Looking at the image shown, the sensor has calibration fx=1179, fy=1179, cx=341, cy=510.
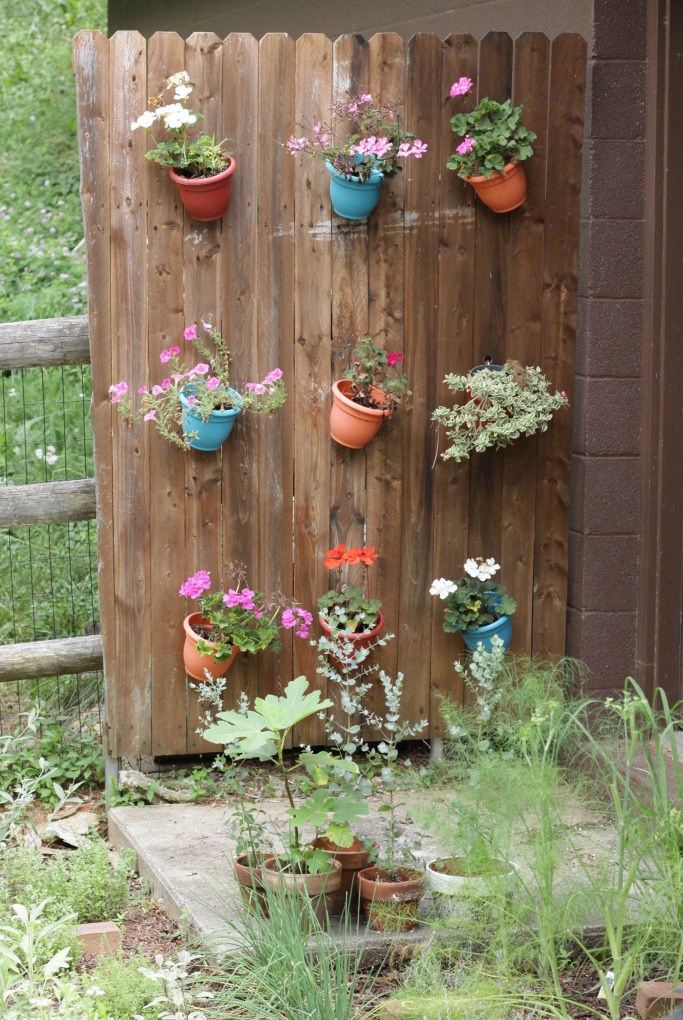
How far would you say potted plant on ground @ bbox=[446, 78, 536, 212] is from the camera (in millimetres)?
3793

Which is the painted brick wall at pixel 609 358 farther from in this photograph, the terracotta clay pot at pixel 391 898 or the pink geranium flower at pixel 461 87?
the terracotta clay pot at pixel 391 898

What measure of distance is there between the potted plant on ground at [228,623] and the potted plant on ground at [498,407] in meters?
0.77

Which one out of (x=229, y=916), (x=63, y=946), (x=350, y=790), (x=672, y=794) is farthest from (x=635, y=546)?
(x=63, y=946)

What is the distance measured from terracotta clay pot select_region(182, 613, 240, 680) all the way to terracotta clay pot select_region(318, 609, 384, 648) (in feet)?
1.02

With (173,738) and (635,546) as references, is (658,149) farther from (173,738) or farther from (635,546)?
(173,738)

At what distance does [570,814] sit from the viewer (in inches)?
151

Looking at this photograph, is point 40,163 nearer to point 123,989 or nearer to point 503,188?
point 503,188

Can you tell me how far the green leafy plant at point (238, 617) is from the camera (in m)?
3.86

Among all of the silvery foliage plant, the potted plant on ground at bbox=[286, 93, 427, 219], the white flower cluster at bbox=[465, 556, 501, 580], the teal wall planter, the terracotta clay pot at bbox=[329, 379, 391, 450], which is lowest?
the teal wall planter

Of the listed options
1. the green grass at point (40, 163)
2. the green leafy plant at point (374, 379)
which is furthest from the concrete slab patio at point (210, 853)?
the green grass at point (40, 163)

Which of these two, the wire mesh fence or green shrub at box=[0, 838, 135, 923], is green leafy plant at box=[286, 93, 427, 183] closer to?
the wire mesh fence

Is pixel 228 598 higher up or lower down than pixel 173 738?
higher up

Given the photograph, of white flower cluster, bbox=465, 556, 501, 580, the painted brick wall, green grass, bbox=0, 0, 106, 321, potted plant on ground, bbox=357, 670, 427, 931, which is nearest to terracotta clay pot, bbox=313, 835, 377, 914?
potted plant on ground, bbox=357, 670, 427, 931

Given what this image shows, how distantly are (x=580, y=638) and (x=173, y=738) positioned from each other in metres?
1.46
